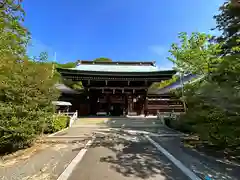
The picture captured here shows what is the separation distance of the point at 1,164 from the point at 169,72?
14.7m

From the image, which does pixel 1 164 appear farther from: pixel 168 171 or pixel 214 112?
pixel 214 112

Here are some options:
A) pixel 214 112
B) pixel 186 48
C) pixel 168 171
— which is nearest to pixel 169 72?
pixel 186 48

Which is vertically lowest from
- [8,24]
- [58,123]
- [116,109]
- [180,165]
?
[180,165]

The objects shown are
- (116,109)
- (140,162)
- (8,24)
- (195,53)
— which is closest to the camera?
(8,24)

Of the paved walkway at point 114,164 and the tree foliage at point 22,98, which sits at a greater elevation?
the tree foliage at point 22,98

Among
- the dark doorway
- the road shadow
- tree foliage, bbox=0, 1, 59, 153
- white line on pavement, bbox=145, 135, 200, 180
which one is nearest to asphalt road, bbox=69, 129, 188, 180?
the road shadow

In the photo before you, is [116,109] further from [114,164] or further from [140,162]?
[114,164]

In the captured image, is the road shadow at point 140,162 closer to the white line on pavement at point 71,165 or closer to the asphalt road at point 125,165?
the asphalt road at point 125,165

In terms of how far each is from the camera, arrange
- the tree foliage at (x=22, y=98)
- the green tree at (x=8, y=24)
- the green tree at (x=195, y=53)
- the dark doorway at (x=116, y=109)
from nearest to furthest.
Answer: the green tree at (x=8, y=24)
the tree foliage at (x=22, y=98)
the green tree at (x=195, y=53)
the dark doorway at (x=116, y=109)

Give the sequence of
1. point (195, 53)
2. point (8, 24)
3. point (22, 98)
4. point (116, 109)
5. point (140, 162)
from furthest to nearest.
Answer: point (116, 109) → point (195, 53) → point (22, 98) → point (140, 162) → point (8, 24)

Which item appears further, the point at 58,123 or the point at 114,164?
the point at 58,123

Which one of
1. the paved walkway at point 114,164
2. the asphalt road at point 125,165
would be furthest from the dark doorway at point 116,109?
the asphalt road at point 125,165

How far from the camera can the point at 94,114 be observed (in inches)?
701

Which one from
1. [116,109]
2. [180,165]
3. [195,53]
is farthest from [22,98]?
[116,109]
